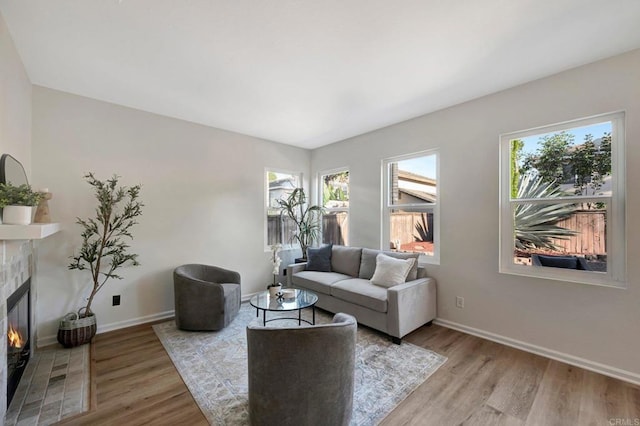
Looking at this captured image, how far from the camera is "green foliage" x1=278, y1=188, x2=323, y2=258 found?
15.6 ft

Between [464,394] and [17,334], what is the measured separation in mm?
3523

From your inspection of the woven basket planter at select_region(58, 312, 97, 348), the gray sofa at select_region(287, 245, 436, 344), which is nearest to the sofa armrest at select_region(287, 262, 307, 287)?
the gray sofa at select_region(287, 245, 436, 344)

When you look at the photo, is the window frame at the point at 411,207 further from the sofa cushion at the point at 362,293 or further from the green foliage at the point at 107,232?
the green foliage at the point at 107,232

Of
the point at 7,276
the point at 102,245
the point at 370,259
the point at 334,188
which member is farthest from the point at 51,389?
the point at 334,188

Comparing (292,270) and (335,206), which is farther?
(335,206)

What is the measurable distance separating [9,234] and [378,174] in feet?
12.5

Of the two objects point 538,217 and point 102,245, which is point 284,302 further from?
point 538,217

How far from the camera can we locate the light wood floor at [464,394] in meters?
1.79

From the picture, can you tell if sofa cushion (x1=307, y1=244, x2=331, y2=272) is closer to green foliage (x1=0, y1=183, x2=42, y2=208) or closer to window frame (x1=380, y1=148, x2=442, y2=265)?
window frame (x1=380, y1=148, x2=442, y2=265)

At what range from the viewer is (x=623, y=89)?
88.0 inches

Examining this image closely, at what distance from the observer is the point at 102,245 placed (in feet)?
9.21

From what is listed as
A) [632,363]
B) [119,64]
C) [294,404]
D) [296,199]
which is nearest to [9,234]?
[119,64]

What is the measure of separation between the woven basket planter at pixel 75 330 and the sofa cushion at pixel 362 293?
265 cm

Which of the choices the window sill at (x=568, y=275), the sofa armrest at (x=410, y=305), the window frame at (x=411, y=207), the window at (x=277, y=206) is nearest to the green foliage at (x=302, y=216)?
the window at (x=277, y=206)
